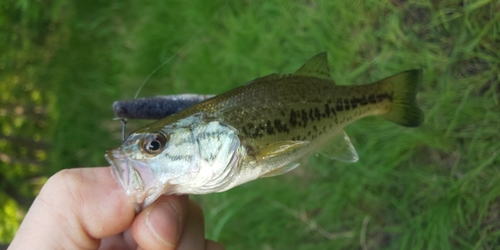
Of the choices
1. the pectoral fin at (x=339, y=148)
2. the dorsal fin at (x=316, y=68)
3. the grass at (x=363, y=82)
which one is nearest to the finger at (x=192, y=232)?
the pectoral fin at (x=339, y=148)

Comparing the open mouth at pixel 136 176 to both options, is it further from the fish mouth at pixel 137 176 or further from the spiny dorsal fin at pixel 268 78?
the spiny dorsal fin at pixel 268 78

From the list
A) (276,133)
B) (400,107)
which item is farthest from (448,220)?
(276,133)

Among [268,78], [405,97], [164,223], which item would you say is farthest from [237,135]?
[405,97]

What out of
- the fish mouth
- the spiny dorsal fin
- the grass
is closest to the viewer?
the fish mouth

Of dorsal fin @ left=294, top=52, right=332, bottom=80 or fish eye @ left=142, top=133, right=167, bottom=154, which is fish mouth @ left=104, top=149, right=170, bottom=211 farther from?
dorsal fin @ left=294, top=52, right=332, bottom=80

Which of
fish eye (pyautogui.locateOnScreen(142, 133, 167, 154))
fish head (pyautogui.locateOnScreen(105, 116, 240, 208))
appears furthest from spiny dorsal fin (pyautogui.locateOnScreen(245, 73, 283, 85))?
fish eye (pyautogui.locateOnScreen(142, 133, 167, 154))

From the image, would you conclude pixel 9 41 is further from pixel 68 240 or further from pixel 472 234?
pixel 472 234
